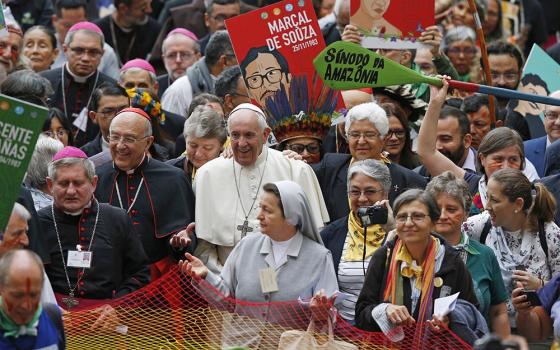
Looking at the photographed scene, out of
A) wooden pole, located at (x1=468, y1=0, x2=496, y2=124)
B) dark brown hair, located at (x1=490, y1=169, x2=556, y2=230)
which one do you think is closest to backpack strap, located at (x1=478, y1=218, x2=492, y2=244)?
dark brown hair, located at (x1=490, y1=169, x2=556, y2=230)

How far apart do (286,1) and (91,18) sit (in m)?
5.46

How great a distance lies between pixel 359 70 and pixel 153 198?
5.49 feet

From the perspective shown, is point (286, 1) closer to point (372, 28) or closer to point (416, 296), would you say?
point (372, 28)

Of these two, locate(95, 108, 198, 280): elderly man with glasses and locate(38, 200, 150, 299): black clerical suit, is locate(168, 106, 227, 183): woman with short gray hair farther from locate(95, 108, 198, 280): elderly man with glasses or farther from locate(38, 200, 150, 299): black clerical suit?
locate(38, 200, 150, 299): black clerical suit

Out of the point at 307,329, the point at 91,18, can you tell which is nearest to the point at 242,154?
the point at 307,329

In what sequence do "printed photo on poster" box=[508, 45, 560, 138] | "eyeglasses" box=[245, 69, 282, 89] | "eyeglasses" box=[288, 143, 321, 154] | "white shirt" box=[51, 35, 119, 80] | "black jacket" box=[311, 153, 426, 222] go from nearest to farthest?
"black jacket" box=[311, 153, 426, 222], "eyeglasses" box=[288, 143, 321, 154], "eyeglasses" box=[245, 69, 282, 89], "printed photo on poster" box=[508, 45, 560, 138], "white shirt" box=[51, 35, 119, 80]

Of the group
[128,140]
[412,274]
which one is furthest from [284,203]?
[128,140]

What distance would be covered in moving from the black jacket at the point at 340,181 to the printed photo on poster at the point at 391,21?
5.07ft

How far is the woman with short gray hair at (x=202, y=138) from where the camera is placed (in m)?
11.6

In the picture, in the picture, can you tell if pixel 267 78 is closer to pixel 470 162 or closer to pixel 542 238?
pixel 470 162

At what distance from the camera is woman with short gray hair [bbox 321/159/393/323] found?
33.8 ft

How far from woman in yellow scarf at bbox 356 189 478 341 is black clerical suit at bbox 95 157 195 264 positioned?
1643 mm

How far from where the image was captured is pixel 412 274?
9.73 metres

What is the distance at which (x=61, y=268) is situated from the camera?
34.3ft
